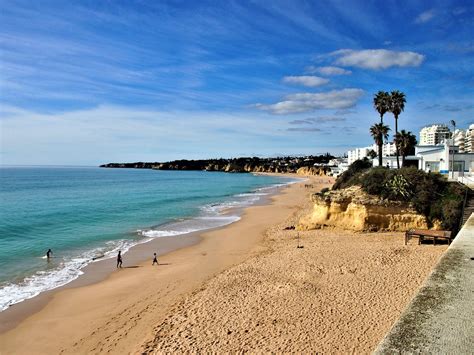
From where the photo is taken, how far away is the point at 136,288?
15.7 m

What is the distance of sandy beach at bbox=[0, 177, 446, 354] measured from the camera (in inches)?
405

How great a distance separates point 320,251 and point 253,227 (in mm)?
11559

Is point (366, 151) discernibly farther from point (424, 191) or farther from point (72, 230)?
point (72, 230)

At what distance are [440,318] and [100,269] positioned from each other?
59.8ft

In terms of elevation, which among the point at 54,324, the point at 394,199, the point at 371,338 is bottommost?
the point at 54,324

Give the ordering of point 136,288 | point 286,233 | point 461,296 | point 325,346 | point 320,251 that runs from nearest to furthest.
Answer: point 461,296 < point 325,346 < point 136,288 < point 320,251 < point 286,233

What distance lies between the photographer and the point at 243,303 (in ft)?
41.5

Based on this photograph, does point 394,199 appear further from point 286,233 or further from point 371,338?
point 371,338

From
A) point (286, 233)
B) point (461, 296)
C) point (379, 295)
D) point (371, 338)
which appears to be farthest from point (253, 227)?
point (461, 296)

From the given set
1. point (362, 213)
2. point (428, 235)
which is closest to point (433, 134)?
point (362, 213)

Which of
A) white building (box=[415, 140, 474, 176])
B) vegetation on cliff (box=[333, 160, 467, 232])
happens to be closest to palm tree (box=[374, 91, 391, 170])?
white building (box=[415, 140, 474, 176])

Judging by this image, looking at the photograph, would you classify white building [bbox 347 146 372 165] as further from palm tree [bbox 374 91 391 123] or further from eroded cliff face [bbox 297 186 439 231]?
eroded cliff face [bbox 297 186 439 231]

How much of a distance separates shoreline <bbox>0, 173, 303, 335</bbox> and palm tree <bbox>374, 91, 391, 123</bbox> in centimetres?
2437

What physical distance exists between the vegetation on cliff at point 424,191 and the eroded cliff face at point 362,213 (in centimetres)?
44
